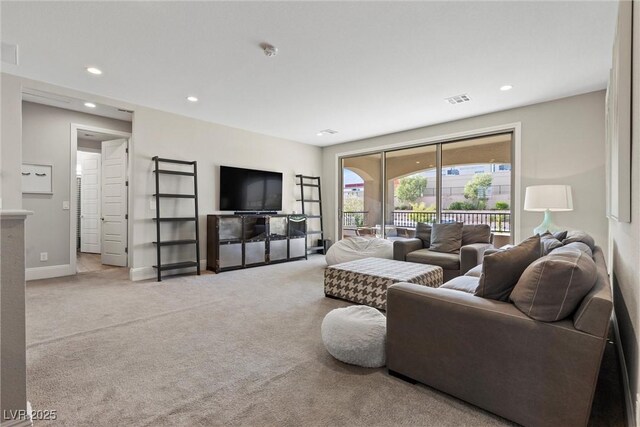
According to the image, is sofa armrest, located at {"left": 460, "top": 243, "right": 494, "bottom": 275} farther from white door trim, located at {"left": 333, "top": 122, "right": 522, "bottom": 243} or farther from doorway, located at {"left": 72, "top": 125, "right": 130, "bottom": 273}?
doorway, located at {"left": 72, "top": 125, "right": 130, "bottom": 273}

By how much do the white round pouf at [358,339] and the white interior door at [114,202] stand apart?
198 inches

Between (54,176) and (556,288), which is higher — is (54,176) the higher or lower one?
the higher one

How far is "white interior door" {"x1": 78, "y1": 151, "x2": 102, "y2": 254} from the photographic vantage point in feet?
21.5

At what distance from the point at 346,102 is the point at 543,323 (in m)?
3.68

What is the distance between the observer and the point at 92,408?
1582 millimetres

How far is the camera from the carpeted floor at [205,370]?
1.53 m

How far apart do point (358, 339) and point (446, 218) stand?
13.8 feet

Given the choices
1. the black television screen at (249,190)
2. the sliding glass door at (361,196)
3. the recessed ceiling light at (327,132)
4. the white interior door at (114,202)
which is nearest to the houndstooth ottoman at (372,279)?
the black television screen at (249,190)

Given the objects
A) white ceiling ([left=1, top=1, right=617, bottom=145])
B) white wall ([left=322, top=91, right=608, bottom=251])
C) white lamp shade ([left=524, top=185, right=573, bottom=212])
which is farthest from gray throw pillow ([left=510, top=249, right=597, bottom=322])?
white wall ([left=322, top=91, right=608, bottom=251])

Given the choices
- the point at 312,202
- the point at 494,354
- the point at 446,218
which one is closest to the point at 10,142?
the point at 312,202

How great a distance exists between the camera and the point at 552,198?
3.62m

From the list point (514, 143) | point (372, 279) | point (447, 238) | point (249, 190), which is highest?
point (514, 143)

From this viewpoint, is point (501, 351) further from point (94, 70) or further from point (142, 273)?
point (142, 273)

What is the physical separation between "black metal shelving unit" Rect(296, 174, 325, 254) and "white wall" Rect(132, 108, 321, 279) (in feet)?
0.62
